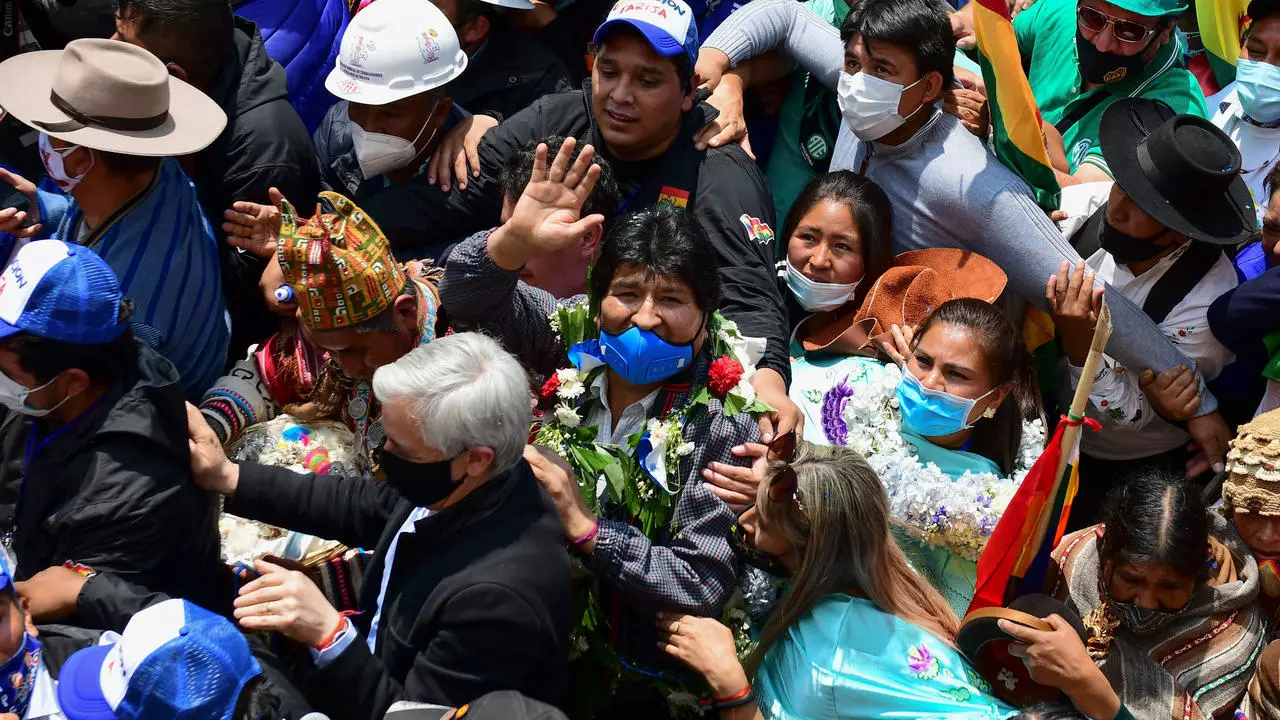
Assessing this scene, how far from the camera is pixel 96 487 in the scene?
3566mm

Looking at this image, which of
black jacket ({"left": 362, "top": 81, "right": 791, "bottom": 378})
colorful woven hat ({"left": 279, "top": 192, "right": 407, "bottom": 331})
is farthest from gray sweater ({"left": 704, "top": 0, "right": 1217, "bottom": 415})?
colorful woven hat ({"left": 279, "top": 192, "right": 407, "bottom": 331})

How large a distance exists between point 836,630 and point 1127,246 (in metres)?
2.26

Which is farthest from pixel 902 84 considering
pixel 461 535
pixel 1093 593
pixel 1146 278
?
pixel 461 535

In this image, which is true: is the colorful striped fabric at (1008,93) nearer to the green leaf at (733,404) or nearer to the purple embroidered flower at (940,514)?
the purple embroidered flower at (940,514)

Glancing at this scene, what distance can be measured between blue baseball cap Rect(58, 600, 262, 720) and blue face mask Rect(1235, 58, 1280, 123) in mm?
4904

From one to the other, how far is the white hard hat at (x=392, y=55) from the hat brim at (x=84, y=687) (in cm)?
267

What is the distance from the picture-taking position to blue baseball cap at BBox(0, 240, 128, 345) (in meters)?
3.56

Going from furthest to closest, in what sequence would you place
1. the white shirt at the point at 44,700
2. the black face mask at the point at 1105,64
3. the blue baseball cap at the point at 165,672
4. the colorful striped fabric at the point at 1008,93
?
the black face mask at the point at 1105,64
the colorful striped fabric at the point at 1008,93
the white shirt at the point at 44,700
the blue baseball cap at the point at 165,672

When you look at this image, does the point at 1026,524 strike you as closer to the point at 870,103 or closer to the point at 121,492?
the point at 870,103

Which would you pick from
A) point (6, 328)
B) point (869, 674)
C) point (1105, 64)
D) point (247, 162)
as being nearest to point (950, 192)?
point (1105, 64)

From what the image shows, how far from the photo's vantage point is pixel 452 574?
10.6ft

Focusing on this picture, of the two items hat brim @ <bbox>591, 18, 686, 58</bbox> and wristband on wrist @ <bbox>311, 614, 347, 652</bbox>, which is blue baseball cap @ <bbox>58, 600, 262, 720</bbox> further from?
hat brim @ <bbox>591, 18, 686, 58</bbox>

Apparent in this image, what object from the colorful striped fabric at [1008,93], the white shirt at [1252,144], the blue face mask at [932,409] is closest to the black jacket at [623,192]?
the blue face mask at [932,409]

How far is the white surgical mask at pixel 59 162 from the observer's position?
4.27m
